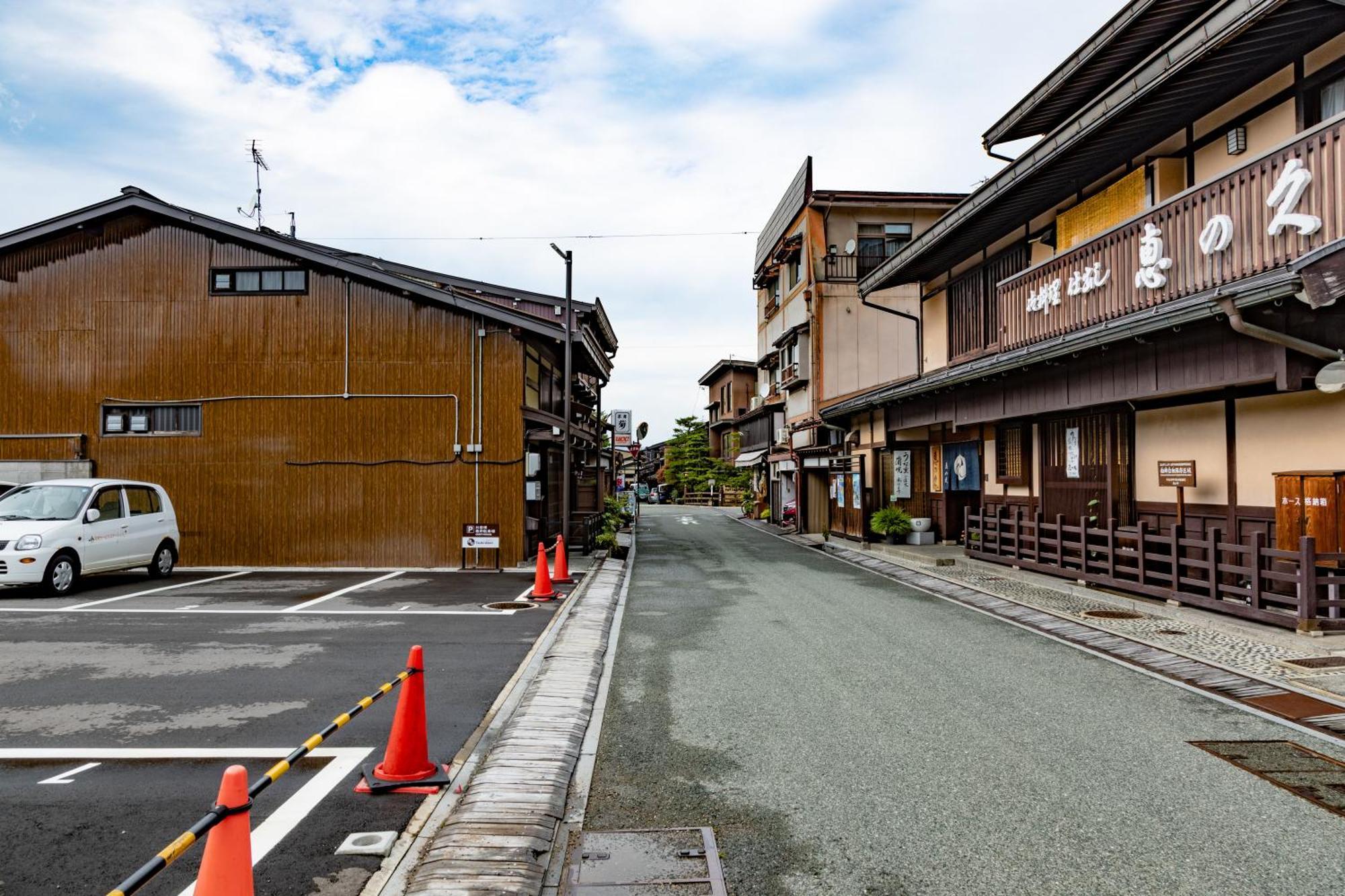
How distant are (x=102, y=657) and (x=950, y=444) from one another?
1766cm

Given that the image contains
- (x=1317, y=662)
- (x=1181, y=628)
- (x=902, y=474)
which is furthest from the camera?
(x=902, y=474)

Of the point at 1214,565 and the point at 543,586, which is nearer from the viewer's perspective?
the point at 1214,565

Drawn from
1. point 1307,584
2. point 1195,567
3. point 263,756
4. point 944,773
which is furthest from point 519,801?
point 1195,567

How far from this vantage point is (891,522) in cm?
2220

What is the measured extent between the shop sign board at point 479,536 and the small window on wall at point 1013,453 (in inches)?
422

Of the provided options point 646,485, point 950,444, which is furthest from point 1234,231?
point 646,485

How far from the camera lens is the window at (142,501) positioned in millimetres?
15039

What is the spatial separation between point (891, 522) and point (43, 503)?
18502mm

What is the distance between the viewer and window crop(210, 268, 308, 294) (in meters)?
18.4

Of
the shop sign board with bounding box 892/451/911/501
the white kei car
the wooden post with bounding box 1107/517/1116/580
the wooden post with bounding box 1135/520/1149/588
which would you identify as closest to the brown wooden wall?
the white kei car

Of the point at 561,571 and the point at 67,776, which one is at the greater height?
the point at 561,571

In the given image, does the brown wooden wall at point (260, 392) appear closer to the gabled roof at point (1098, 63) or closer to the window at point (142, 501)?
the window at point (142, 501)

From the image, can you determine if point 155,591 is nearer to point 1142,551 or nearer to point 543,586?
point 543,586

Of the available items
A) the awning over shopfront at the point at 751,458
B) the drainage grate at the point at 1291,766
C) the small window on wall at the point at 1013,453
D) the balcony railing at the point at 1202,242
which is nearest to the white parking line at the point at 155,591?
the drainage grate at the point at 1291,766
